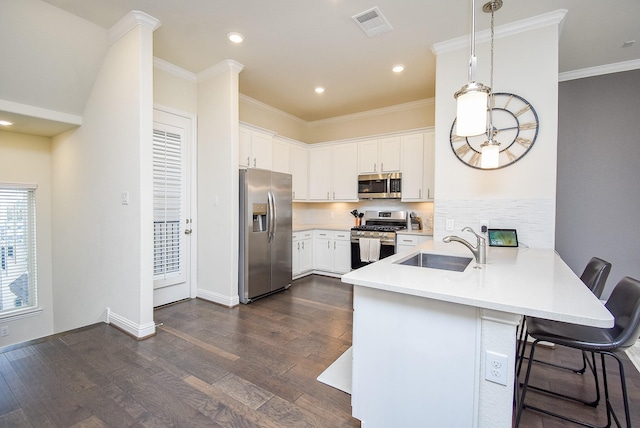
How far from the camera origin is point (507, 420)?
4.07 ft

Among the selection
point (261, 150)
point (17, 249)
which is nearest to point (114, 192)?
point (261, 150)

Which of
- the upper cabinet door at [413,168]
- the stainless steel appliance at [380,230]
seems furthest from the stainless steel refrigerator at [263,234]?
the upper cabinet door at [413,168]

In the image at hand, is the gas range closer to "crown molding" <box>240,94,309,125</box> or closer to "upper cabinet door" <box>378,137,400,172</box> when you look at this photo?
"upper cabinet door" <box>378,137,400,172</box>

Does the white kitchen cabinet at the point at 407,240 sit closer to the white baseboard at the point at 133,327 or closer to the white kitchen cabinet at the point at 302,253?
the white kitchen cabinet at the point at 302,253

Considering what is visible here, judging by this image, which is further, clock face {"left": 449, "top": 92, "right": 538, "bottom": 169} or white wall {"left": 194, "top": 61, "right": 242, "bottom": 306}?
white wall {"left": 194, "top": 61, "right": 242, "bottom": 306}

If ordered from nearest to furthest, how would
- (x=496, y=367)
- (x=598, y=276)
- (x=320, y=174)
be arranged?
(x=496, y=367) → (x=598, y=276) → (x=320, y=174)

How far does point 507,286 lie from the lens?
1.40m

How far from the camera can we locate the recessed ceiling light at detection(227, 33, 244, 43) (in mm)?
2992

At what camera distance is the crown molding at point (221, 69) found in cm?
354

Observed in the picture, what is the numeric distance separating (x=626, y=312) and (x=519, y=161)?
170cm

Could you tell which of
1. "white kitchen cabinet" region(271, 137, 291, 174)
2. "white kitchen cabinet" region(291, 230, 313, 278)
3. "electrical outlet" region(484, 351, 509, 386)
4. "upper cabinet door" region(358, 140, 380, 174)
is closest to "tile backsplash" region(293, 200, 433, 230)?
"upper cabinet door" region(358, 140, 380, 174)

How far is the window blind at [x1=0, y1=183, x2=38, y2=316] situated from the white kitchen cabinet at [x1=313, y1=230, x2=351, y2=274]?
4161mm

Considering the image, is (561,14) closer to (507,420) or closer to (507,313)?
(507,313)

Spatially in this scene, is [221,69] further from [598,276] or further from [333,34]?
[598,276]
